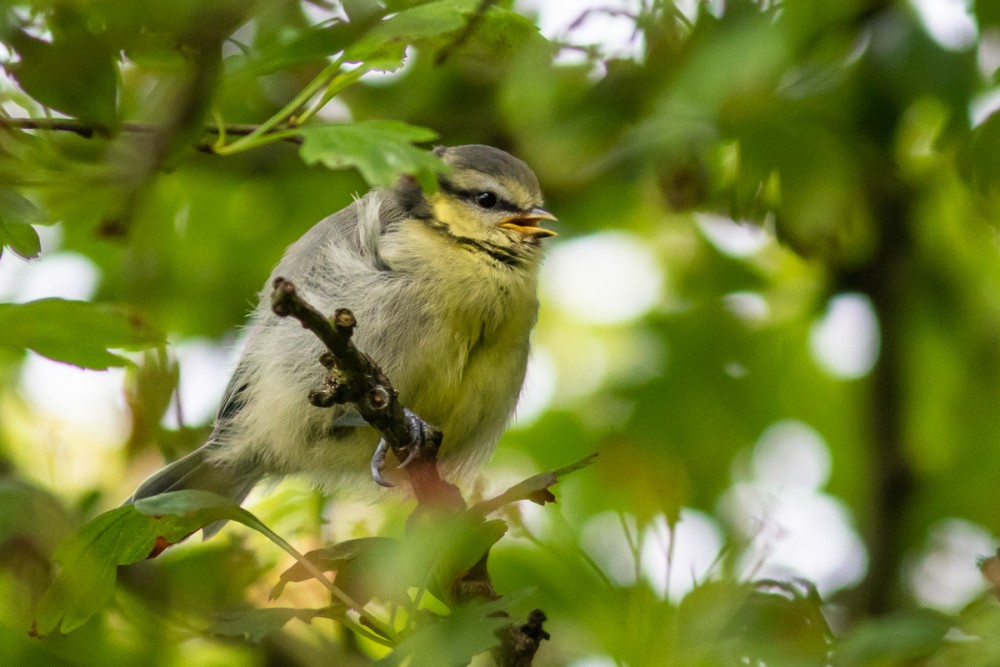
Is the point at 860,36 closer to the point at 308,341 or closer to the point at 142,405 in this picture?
the point at 308,341

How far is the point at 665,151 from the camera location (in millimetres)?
3352

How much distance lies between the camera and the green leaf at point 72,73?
1.81 m

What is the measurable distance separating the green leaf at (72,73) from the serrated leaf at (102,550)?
789mm

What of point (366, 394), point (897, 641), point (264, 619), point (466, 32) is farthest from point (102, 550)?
point (897, 641)

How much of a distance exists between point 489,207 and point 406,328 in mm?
702

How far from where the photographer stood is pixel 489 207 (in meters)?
4.21

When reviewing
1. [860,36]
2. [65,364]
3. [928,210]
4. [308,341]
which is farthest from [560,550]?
[928,210]

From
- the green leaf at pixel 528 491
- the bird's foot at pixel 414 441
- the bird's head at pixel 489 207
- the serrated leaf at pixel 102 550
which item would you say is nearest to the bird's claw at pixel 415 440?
the bird's foot at pixel 414 441

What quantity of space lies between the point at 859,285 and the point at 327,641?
8.46ft

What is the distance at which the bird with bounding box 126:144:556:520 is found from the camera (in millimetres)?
3760

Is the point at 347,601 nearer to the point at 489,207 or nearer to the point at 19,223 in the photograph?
the point at 19,223

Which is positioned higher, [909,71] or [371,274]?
[909,71]

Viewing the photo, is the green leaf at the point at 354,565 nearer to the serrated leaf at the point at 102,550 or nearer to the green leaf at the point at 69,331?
the serrated leaf at the point at 102,550

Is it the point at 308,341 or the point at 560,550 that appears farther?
the point at 308,341
